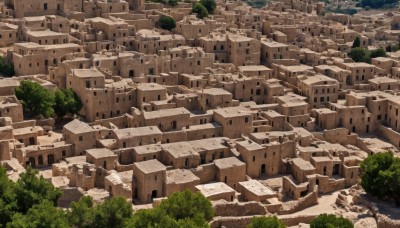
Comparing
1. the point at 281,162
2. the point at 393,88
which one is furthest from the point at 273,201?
the point at 393,88

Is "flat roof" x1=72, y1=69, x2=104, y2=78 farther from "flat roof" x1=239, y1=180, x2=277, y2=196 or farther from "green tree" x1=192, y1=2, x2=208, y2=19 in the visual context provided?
"green tree" x1=192, y1=2, x2=208, y2=19

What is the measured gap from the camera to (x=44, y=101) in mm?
54688

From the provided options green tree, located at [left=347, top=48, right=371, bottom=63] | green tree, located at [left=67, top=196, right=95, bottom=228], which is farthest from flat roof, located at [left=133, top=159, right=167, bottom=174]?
green tree, located at [left=347, top=48, right=371, bottom=63]

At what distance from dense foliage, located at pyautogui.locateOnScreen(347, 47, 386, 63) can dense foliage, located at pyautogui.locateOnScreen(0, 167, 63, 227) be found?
4097 centimetres

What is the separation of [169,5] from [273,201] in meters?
42.0

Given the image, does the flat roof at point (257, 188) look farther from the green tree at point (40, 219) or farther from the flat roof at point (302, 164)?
the green tree at point (40, 219)

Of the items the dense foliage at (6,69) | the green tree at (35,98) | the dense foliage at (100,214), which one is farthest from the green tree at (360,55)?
the dense foliage at (100,214)

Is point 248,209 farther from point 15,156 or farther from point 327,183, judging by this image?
point 15,156

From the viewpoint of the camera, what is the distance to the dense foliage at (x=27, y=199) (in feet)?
125

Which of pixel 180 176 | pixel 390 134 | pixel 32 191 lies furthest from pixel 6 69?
pixel 390 134

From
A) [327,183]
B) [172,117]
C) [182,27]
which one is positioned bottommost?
[327,183]

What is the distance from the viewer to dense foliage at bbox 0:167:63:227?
3816cm

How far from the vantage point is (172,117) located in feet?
177

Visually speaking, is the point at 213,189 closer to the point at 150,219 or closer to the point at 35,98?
the point at 150,219
